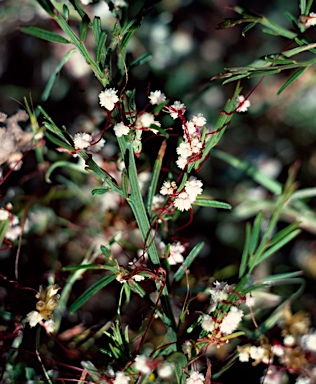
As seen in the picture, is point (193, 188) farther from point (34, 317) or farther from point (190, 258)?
point (34, 317)

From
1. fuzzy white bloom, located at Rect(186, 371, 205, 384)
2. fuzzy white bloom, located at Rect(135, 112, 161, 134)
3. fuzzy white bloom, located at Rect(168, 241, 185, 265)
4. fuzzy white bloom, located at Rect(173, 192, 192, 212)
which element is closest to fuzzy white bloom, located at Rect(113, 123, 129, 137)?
fuzzy white bloom, located at Rect(135, 112, 161, 134)

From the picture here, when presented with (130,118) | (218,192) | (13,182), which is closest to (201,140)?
(130,118)

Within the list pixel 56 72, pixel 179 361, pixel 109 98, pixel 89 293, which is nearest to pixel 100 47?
pixel 109 98

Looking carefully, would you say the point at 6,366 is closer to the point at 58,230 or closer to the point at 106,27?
the point at 58,230

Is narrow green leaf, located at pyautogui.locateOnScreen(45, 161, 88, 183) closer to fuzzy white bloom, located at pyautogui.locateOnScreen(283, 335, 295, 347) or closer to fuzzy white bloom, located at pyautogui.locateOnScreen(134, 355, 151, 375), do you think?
fuzzy white bloom, located at pyautogui.locateOnScreen(134, 355, 151, 375)

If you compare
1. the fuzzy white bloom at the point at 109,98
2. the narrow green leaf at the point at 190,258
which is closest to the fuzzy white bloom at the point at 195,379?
the narrow green leaf at the point at 190,258

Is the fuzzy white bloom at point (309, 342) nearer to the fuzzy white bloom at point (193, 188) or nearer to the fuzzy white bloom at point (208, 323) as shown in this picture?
the fuzzy white bloom at point (208, 323)
